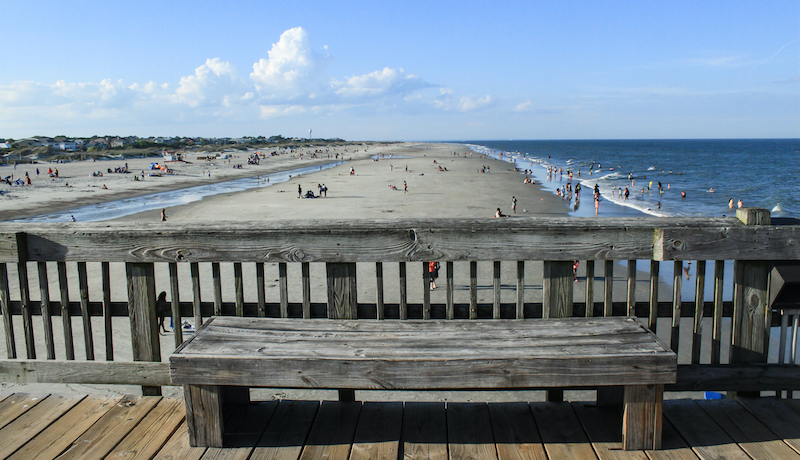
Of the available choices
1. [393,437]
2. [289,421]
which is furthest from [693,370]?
[289,421]

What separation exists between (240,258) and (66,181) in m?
47.5

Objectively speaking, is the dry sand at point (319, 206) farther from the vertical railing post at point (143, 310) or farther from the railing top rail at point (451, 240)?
the railing top rail at point (451, 240)

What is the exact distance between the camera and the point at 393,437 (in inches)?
96.5

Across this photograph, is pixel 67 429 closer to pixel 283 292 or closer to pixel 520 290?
pixel 283 292

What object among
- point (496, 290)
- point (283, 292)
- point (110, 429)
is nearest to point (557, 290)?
point (496, 290)

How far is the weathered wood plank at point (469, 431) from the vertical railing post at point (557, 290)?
62cm

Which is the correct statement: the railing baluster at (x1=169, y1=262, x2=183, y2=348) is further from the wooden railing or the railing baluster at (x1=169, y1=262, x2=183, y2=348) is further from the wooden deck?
the wooden deck

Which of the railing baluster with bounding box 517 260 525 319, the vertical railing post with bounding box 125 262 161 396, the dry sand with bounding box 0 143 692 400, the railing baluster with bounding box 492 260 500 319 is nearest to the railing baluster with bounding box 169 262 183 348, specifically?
the vertical railing post with bounding box 125 262 161 396

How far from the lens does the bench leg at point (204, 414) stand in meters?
2.33

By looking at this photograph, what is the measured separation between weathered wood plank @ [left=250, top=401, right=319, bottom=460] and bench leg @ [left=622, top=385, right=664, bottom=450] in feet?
4.86

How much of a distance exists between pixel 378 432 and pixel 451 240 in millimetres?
1016

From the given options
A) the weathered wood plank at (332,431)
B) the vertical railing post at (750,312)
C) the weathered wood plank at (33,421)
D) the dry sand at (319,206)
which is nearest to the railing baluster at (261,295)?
the weathered wood plank at (332,431)

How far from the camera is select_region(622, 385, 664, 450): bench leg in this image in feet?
7.52

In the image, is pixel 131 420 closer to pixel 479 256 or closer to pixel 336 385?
pixel 336 385
